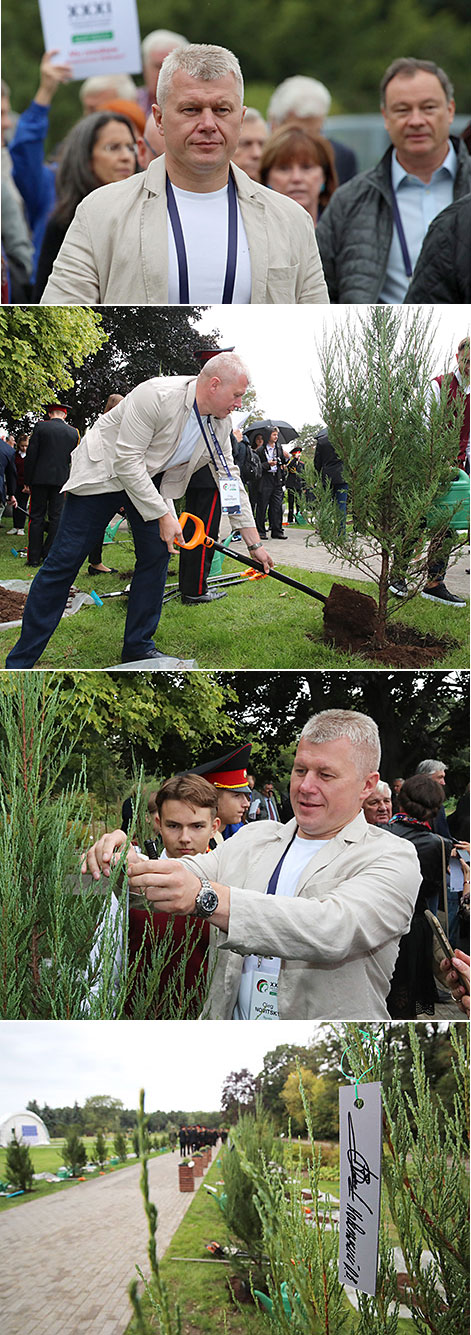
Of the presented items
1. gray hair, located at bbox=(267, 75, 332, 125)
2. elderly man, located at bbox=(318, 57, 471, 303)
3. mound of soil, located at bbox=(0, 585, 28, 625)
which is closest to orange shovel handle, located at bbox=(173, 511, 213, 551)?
mound of soil, located at bbox=(0, 585, 28, 625)

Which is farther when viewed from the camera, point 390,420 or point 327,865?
point 390,420

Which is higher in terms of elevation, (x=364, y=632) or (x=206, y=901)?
(x=364, y=632)

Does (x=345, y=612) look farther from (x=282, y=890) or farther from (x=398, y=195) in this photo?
(x=398, y=195)

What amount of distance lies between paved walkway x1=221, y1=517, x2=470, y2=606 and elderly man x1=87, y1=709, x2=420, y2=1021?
407 millimetres

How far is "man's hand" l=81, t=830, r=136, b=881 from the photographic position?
3232 mm

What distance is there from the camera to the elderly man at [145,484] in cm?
341

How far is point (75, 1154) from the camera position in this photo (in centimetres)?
325

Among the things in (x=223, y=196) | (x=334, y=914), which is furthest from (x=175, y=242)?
(x=334, y=914)

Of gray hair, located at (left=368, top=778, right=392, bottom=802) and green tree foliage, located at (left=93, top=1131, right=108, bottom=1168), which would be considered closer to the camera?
green tree foliage, located at (left=93, top=1131, right=108, bottom=1168)

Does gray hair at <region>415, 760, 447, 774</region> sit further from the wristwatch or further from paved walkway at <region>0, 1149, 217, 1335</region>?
paved walkway at <region>0, 1149, 217, 1335</region>

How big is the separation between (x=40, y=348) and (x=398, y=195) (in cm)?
185

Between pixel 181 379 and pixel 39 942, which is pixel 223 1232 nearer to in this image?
pixel 39 942

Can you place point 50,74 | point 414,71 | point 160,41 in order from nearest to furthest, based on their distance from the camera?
point 414,71, point 50,74, point 160,41

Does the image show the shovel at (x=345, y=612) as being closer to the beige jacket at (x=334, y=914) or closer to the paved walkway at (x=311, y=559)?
the paved walkway at (x=311, y=559)
